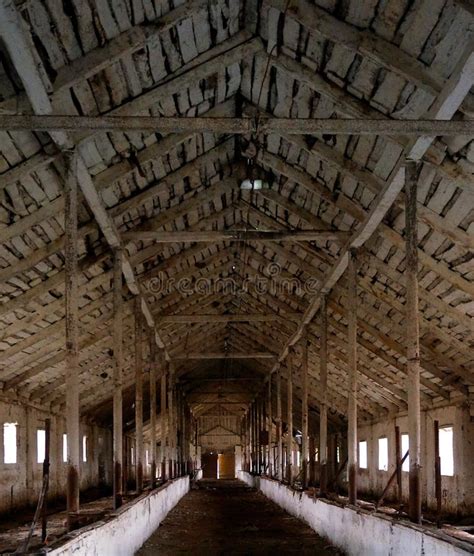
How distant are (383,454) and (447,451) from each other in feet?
18.1

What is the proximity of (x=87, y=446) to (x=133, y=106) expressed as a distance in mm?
18538

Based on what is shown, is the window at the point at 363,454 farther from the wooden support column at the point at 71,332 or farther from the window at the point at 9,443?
the wooden support column at the point at 71,332

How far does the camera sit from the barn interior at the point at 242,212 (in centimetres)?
736

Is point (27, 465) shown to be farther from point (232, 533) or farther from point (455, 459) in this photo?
point (455, 459)

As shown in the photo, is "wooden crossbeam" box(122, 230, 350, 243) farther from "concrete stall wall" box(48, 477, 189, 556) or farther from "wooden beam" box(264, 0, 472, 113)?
"wooden beam" box(264, 0, 472, 113)

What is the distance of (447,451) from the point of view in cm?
1683

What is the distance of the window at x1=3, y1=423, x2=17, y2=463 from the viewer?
53.8 ft

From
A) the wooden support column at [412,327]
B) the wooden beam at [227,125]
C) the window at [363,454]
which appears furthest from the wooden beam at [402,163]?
the window at [363,454]

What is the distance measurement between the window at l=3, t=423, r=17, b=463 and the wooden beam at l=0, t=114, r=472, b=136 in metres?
10.6

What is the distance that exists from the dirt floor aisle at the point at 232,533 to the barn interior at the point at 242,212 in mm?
448

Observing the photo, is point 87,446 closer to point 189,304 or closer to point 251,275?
point 189,304

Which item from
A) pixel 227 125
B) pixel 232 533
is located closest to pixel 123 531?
pixel 232 533

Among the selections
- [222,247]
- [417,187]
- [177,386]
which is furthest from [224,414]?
[417,187]

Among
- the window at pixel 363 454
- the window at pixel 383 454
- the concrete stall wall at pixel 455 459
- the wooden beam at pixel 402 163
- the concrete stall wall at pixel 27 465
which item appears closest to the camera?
the wooden beam at pixel 402 163
